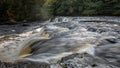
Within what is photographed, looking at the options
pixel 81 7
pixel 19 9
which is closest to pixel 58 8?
pixel 81 7

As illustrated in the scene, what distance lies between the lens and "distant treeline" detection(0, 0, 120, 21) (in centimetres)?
2797

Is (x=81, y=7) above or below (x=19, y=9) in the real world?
below

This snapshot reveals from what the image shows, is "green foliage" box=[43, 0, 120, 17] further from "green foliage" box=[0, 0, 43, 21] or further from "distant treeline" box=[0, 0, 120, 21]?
"green foliage" box=[0, 0, 43, 21]

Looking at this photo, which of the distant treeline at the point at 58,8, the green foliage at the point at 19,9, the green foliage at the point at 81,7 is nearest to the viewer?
the green foliage at the point at 19,9

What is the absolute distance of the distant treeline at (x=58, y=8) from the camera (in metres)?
28.0

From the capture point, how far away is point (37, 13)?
31109mm

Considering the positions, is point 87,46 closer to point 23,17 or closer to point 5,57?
point 5,57

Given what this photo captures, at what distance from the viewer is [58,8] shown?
123 ft

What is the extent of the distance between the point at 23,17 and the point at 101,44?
21.8 metres

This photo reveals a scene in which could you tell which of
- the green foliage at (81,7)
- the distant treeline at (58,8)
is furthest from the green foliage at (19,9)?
the green foliage at (81,7)

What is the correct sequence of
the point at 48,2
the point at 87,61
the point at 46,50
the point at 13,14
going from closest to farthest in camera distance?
the point at 87,61 → the point at 46,50 → the point at 13,14 → the point at 48,2

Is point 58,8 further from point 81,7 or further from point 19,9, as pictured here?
point 19,9

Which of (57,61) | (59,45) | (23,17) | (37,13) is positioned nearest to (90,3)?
(37,13)

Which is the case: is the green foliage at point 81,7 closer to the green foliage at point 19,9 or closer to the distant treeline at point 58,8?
the distant treeline at point 58,8
